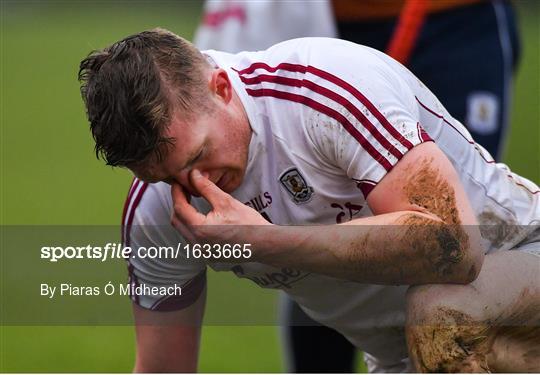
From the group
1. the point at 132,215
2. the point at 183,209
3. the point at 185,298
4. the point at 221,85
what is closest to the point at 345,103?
the point at 221,85

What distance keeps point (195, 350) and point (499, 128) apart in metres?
1.57

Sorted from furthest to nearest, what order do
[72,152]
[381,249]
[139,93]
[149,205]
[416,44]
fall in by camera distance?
[72,152], [416,44], [149,205], [381,249], [139,93]

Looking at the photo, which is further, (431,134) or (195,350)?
(195,350)

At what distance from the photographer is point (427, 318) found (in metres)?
2.46

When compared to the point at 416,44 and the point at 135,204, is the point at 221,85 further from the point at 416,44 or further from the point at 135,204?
the point at 416,44

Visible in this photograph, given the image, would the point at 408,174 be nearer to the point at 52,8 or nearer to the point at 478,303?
the point at 478,303

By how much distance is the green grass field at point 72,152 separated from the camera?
4.52 m

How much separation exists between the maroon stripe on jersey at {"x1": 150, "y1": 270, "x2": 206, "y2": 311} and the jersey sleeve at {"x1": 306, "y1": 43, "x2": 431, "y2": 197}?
1.94ft

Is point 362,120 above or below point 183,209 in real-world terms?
above

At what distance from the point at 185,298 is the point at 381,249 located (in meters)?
0.63

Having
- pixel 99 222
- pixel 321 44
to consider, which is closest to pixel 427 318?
pixel 321 44

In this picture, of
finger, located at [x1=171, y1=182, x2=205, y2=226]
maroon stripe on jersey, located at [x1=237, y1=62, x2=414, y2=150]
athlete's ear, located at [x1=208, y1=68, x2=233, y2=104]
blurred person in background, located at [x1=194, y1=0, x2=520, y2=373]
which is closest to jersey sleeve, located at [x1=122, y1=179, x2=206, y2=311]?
finger, located at [x1=171, y1=182, x2=205, y2=226]

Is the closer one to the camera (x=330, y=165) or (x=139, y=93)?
(x=139, y=93)

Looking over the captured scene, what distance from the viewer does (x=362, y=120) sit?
2.41 m
